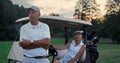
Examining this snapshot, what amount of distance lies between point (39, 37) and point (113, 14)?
75.2 meters

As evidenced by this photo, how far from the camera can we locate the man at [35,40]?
530cm

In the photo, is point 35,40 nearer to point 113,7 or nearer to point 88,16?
point 113,7

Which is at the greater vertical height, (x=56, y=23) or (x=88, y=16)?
(x=56, y=23)

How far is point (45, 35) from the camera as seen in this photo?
5.38m

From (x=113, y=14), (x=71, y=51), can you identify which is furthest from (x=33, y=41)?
(x=113, y=14)

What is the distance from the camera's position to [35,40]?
5293 mm

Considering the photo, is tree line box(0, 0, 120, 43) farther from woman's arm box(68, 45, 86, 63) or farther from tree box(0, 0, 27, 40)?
woman's arm box(68, 45, 86, 63)

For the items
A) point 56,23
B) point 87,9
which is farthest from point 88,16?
point 56,23

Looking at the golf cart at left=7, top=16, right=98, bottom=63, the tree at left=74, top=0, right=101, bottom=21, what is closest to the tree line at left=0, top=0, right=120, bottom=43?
the tree at left=74, top=0, right=101, bottom=21

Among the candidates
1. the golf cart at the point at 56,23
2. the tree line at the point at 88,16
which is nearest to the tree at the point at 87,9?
the tree line at the point at 88,16

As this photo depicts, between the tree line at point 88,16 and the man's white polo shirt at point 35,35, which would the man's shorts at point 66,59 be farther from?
the tree line at point 88,16

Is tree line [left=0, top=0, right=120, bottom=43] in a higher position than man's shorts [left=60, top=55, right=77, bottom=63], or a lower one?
lower

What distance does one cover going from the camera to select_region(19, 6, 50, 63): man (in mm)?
5297

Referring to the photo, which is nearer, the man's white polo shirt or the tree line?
the man's white polo shirt
